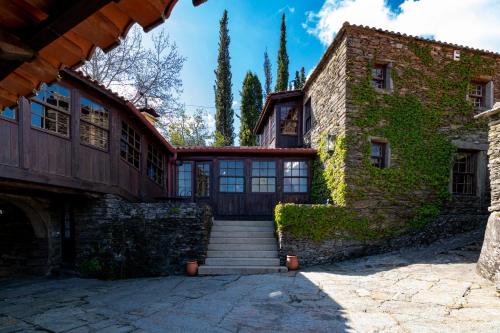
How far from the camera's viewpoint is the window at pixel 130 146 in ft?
29.9

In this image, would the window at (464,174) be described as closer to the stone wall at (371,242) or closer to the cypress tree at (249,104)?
the stone wall at (371,242)

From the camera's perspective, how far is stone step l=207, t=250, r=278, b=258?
849 centimetres

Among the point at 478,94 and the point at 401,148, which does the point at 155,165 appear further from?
the point at 478,94

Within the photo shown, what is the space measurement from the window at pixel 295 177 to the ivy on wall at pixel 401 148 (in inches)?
60.3

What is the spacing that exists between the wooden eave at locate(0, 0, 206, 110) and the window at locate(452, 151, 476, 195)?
1146 centimetres

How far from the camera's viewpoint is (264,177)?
12.1 meters

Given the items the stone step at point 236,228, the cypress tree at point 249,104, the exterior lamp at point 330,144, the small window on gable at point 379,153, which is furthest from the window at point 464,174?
the cypress tree at point 249,104

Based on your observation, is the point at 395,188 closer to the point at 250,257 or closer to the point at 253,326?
the point at 250,257

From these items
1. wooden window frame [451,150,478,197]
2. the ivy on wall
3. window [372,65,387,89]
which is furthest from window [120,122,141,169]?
wooden window frame [451,150,478,197]

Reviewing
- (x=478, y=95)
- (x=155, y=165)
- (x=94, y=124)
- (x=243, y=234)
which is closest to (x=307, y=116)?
(x=478, y=95)

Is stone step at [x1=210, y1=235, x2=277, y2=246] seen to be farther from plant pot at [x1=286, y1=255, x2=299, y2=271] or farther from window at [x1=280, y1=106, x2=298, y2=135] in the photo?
window at [x1=280, y1=106, x2=298, y2=135]

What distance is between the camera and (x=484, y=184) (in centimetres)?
1033

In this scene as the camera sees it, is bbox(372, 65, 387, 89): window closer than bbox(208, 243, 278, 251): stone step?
No

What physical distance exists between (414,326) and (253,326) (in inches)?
85.3
